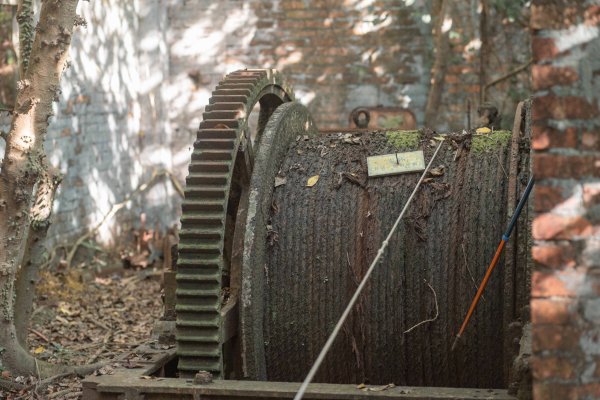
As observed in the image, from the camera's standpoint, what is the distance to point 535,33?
3064 mm

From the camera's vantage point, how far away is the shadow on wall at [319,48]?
34.7 feet

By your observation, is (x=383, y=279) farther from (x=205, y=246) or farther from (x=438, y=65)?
(x=438, y=65)

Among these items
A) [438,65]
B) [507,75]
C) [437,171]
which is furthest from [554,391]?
[438,65]

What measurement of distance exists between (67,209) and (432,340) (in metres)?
4.99

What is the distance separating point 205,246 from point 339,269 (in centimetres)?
69

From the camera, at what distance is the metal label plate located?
17.0 ft

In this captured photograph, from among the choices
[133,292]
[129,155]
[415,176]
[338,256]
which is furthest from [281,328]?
[129,155]

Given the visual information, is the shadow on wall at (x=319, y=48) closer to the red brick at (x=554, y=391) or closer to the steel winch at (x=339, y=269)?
the steel winch at (x=339, y=269)

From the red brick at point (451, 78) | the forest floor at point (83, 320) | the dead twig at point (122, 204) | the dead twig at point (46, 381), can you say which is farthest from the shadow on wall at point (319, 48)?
the dead twig at point (46, 381)

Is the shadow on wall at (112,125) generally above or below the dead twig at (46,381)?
above

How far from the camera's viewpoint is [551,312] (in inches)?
122

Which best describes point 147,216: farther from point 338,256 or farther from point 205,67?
point 338,256

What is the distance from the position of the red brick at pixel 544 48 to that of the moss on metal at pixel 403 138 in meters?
2.31

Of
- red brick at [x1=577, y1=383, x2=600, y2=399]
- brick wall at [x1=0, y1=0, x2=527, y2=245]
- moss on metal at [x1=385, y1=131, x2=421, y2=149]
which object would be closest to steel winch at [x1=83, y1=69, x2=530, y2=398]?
moss on metal at [x1=385, y1=131, x2=421, y2=149]
